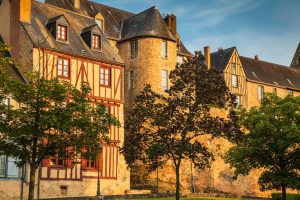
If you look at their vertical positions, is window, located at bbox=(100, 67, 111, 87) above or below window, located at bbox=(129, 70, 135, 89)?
below

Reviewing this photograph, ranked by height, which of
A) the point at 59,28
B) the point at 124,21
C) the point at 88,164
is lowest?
the point at 88,164

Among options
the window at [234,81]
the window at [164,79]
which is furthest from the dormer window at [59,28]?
the window at [234,81]

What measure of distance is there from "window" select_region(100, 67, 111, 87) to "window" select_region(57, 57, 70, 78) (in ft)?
9.03

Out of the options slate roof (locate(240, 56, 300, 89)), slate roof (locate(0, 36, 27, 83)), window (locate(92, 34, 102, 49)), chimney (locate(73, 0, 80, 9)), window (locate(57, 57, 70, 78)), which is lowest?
slate roof (locate(0, 36, 27, 83))

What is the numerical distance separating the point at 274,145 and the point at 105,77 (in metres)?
12.9

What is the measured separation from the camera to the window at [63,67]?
112 ft

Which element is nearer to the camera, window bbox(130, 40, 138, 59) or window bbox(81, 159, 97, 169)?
window bbox(81, 159, 97, 169)

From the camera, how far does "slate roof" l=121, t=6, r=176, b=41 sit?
42438 mm

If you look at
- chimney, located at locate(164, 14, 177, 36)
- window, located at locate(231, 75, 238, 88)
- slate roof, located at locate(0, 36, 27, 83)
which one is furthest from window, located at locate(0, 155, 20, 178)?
window, located at locate(231, 75, 238, 88)

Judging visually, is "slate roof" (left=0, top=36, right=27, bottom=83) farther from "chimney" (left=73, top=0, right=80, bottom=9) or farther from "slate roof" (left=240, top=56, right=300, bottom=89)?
"slate roof" (left=240, top=56, right=300, bottom=89)

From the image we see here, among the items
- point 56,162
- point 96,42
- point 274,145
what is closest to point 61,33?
point 96,42

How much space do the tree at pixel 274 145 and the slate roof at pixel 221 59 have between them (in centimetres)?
2350

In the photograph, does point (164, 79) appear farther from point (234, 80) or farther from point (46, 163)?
point (234, 80)

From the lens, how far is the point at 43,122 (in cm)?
2147
